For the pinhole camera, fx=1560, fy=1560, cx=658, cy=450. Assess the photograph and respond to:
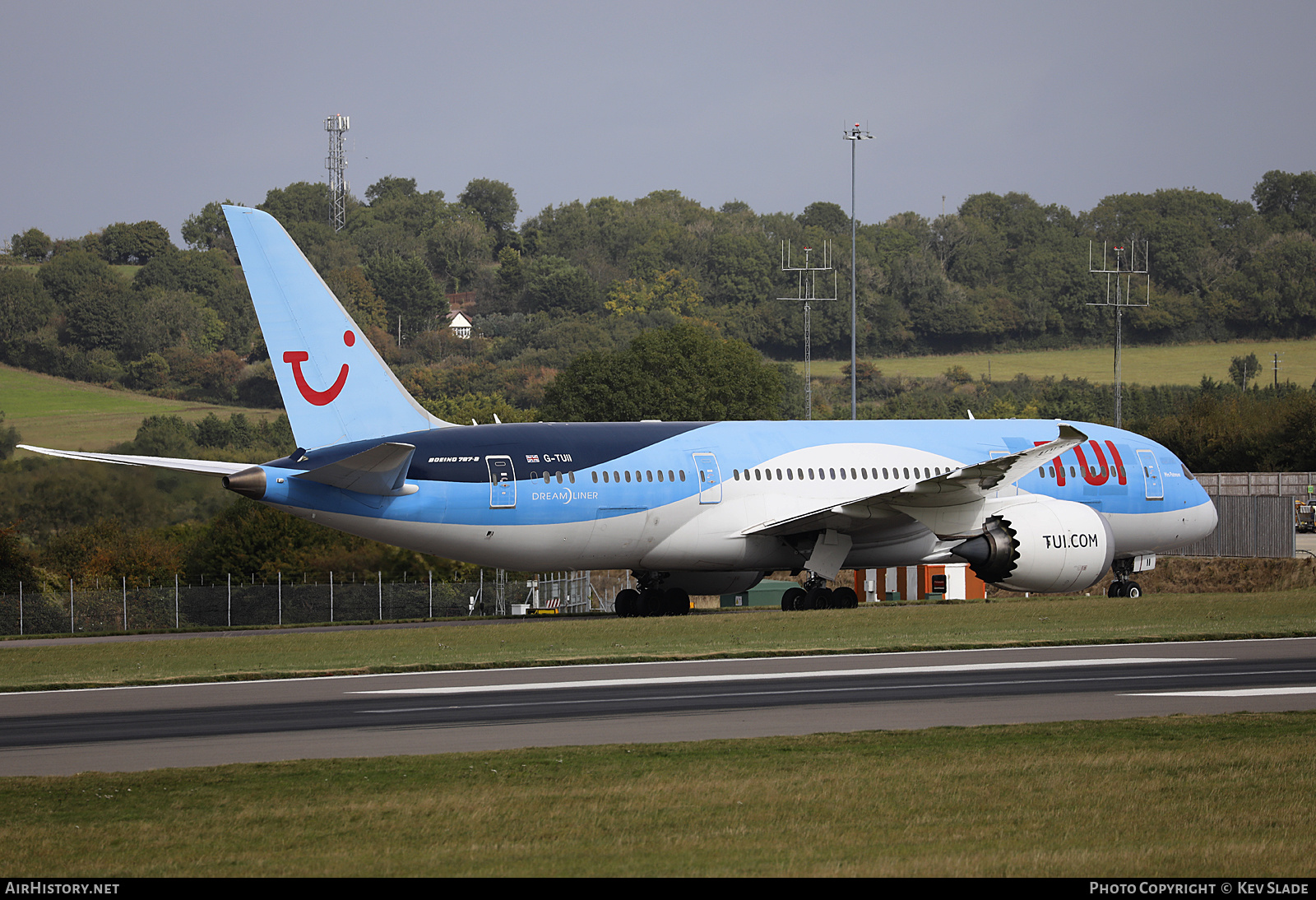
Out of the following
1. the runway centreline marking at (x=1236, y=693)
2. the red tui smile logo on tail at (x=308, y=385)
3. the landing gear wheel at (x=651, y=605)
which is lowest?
the landing gear wheel at (x=651, y=605)

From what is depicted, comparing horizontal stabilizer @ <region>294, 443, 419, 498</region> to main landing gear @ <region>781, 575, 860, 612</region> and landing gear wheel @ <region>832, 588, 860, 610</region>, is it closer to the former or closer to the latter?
main landing gear @ <region>781, 575, 860, 612</region>

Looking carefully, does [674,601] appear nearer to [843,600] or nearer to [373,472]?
[843,600]

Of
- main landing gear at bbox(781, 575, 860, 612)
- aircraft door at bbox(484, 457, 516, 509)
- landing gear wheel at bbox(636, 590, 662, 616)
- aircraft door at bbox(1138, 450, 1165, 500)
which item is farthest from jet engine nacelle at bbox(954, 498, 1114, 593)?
aircraft door at bbox(484, 457, 516, 509)

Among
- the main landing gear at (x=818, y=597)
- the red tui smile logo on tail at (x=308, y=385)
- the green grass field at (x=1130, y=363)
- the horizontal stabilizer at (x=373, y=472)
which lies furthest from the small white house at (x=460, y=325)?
the horizontal stabilizer at (x=373, y=472)

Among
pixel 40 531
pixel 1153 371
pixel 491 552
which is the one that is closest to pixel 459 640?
pixel 491 552

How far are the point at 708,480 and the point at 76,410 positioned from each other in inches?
3482

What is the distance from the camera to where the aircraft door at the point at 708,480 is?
33500 millimetres

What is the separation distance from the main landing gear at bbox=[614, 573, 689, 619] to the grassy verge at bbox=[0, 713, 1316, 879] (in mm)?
20647

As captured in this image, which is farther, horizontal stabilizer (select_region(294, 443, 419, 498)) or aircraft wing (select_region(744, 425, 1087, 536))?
aircraft wing (select_region(744, 425, 1087, 536))

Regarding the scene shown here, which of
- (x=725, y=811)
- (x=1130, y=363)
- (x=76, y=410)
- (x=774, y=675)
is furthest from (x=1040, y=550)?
(x=1130, y=363)

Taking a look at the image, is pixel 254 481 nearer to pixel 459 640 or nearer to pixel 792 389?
pixel 459 640

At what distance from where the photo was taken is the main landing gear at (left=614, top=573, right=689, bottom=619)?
117 feet

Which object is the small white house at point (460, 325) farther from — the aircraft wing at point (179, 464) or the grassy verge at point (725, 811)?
the grassy verge at point (725, 811)

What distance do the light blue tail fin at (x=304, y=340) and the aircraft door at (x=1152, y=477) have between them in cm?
1916
